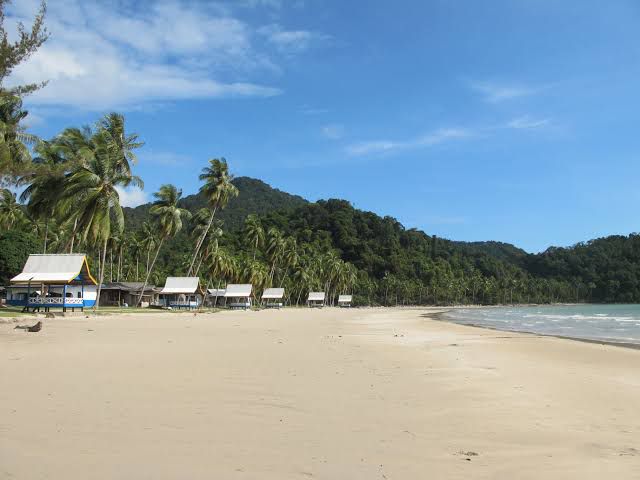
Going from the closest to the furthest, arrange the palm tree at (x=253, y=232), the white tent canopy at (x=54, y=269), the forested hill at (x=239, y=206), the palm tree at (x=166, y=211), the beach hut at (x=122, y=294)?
1. the white tent canopy at (x=54, y=269)
2. the palm tree at (x=166, y=211)
3. the beach hut at (x=122, y=294)
4. the palm tree at (x=253, y=232)
5. the forested hill at (x=239, y=206)

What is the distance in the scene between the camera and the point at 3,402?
19.6ft

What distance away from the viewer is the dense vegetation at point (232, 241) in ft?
105

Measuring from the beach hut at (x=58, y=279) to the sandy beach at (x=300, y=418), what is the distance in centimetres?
2044

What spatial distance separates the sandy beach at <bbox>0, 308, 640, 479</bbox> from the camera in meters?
4.30

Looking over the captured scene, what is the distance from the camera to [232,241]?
100m

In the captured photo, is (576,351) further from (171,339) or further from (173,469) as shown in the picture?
(173,469)

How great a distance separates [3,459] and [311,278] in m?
92.6

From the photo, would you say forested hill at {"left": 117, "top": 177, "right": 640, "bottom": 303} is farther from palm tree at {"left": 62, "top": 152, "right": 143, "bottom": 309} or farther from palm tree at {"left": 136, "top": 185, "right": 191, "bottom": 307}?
palm tree at {"left": 62, "top": 152, "right": 143, "bottom": 309}

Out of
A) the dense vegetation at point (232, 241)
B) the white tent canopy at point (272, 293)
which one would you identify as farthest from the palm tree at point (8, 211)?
the white tent canopy at point (272, 293)

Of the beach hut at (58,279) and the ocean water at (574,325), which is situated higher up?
the beach hut at (58,279)

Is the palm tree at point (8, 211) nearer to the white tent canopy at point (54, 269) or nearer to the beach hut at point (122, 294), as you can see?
the beach hut at point (122, 294)

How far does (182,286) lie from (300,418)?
47.4 m

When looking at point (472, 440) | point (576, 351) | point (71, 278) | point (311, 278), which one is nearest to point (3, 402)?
point (472, 440)

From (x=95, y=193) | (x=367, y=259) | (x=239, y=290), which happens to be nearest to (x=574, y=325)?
(x=95, y=193)
